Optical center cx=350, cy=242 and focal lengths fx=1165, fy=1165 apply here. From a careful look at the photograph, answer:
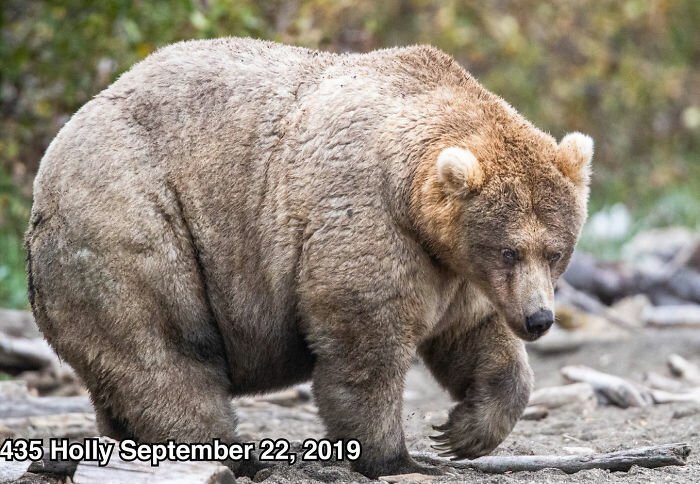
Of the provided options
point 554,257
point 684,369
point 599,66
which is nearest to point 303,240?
point 554,257

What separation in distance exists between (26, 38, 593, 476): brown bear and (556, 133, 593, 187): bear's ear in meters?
0.02

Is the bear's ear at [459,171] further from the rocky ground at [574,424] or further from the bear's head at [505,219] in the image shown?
the rocky ground at [574,424]

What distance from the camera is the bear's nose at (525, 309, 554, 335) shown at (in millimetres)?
5578

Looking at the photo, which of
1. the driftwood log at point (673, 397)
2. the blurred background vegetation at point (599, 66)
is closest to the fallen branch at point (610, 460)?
the driftwood log at point (673, 397)

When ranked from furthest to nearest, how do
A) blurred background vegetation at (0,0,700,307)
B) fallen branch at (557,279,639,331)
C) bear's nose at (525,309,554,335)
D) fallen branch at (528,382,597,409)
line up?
blurred background vegetation at (0,0,700,307), fallen branch at (557,279,639,331), fallen branch at (528,382,597,409), bear's nose at (525,309,554,335)

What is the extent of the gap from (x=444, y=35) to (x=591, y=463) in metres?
11.9

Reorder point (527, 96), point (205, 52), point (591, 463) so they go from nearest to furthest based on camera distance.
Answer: point (591, 463), point (205, 52), point (527, 96)

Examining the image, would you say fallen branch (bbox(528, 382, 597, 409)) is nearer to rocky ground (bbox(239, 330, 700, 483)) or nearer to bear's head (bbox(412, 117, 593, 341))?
rocky ground (bbox(239, 330, 700, 483))

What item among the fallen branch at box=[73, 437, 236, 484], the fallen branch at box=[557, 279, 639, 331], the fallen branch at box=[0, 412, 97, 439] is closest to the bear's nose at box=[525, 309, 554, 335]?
the fallen branch at box=[73, 437, 236, 484]

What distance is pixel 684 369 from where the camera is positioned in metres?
9.56

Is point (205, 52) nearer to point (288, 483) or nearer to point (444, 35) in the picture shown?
point (288, 483)

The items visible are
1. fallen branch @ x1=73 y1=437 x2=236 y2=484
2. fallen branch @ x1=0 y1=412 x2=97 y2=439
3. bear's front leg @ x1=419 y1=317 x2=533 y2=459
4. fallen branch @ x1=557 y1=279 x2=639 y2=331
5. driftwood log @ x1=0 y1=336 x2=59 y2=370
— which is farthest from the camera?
fallen branch @ x1=557 y1=279 x2=639 y2=331

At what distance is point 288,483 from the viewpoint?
224 inches

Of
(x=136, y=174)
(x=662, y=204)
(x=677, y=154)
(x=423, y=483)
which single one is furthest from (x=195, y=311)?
(x=677, y=154)
